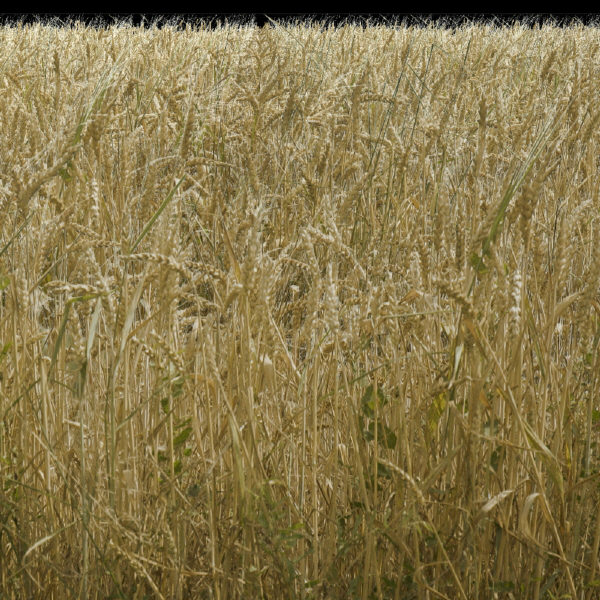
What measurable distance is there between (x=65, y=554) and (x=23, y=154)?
3.78 feet

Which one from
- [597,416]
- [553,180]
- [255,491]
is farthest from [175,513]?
[553,180]

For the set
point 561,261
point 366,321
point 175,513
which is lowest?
point 175,513

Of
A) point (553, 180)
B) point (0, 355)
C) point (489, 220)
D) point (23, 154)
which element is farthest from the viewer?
point (553, 180)

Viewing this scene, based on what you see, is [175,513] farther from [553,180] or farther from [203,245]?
[553,180]

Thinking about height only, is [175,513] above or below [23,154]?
below

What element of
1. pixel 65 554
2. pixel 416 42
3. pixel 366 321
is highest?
pixel 416 42

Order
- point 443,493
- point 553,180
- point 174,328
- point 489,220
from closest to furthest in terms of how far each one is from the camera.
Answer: point 489,220
point 443,493
point 174,328
point 553,180

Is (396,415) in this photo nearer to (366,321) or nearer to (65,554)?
(366,321)

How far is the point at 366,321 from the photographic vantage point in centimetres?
113

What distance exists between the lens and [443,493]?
3.72 ft

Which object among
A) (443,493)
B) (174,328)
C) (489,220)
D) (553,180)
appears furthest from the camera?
(553,180)

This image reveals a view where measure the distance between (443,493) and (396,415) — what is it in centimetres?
14

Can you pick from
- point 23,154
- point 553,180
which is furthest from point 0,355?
point 553,180

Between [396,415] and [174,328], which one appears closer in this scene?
[396,415]
